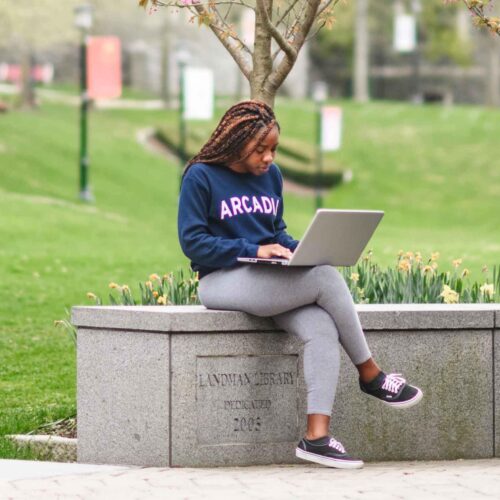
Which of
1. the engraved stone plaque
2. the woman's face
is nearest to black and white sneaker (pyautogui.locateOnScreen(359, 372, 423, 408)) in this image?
the engraved stone plaque

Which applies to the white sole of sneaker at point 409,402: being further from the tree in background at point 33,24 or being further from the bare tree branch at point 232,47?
the tree in background at point 33,24

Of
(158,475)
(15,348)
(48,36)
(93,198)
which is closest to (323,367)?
(158,475)

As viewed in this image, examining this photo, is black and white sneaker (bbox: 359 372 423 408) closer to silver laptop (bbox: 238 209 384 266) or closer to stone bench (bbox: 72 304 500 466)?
stone bench (bbox: 72 304 500 466)

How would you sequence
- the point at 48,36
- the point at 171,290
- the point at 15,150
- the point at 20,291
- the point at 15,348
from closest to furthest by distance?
the point at 171,290 → the point at 15,348 → the point at 20,291 → the point at 15,150 → the point at 48,36

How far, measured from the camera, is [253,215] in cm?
632

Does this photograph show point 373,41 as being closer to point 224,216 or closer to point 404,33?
point 404,33

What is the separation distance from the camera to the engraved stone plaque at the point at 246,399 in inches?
246

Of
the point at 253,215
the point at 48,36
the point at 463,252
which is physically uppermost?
the point at 48,36

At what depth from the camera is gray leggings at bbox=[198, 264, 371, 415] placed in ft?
19.6

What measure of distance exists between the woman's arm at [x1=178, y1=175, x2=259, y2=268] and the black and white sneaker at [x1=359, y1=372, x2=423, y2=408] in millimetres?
779

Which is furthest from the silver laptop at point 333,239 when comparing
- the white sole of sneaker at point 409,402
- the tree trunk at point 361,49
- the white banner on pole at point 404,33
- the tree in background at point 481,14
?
the tree trunk at point 361,49

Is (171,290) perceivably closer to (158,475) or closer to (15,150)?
(158,475)

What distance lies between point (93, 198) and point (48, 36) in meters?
15.6

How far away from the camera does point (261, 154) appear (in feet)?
20.5
